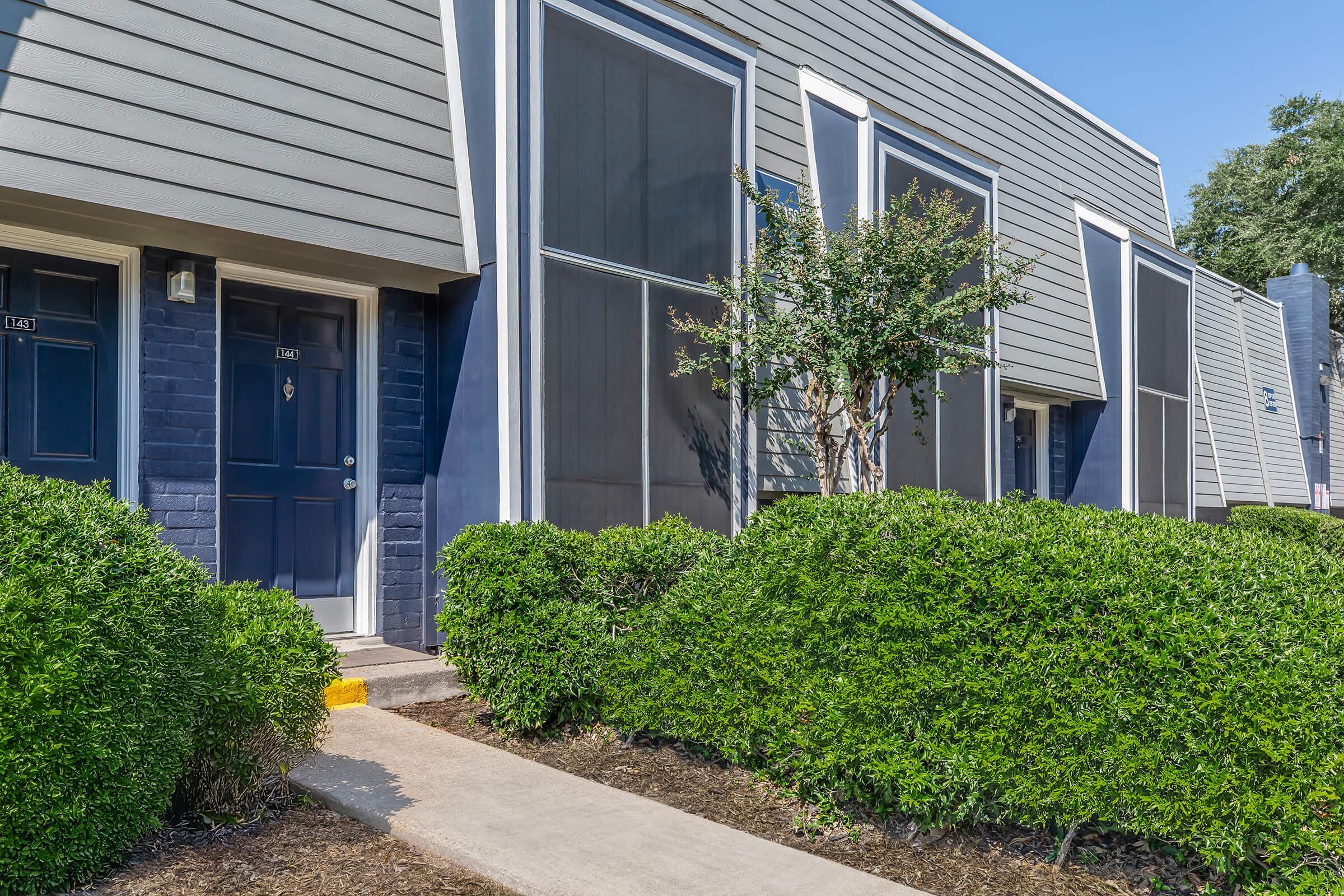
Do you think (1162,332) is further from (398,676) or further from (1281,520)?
(398,676)

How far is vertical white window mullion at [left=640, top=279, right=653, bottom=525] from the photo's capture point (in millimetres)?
6633

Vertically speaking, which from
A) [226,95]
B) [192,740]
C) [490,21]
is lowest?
[192,740]

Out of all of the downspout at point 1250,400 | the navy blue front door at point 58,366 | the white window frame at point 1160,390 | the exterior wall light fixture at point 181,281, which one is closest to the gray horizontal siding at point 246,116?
the exterior wall light fixture at point 181,281

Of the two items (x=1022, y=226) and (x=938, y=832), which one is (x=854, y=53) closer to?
(x=1022, y=226)

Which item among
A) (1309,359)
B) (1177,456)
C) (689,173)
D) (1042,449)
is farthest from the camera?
(1309,359)

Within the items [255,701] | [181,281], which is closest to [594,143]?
[181,281]

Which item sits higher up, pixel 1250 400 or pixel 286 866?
pixel 1250 400

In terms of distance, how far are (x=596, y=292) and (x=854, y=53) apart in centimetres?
510

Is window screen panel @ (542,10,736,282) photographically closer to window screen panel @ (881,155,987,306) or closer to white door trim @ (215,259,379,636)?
white door trim @ (215,259,379,636)

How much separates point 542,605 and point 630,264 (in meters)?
2.80

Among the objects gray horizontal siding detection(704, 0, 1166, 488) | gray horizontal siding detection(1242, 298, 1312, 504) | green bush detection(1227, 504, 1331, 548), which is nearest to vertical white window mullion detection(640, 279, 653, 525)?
gray horizontal siding detection(704, 0, 1166, 488)

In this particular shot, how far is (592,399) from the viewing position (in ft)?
20.9

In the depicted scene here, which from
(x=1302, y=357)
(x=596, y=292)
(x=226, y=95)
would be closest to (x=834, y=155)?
(x=596, y=292)

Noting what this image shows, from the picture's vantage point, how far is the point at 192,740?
10.6 ft
